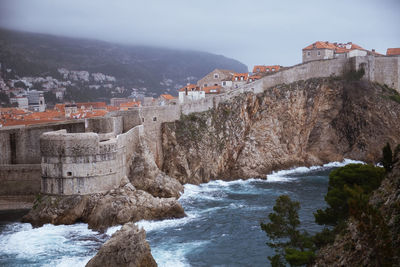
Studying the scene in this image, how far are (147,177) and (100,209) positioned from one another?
5.92 m

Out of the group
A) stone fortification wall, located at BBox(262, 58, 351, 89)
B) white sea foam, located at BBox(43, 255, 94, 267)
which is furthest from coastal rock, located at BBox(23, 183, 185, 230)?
stone fortification wall, located at BBox(262, 58, 351, 89)

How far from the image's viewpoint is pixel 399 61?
54188mm

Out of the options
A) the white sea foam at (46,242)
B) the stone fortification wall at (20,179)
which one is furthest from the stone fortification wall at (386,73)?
the white sea foam at (46,242)

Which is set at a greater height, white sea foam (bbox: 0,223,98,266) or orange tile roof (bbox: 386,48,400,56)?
orange tile roof (bbox: 386,48,400,56)

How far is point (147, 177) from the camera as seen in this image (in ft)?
106

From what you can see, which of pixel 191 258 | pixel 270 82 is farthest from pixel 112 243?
pixel 270 82

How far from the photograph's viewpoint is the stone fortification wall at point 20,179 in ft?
101

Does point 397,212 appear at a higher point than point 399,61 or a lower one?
lower

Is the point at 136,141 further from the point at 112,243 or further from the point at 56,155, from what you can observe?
the point at 112,243

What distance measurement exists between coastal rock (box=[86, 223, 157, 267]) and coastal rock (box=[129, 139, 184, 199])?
11.6 meters

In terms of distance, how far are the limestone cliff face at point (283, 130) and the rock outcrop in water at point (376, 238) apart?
26326mm

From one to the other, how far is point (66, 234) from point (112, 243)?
671cm

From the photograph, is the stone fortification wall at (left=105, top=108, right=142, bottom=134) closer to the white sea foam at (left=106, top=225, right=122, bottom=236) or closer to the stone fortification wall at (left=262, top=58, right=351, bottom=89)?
the white sea foam at (left=106, top=225, right=122, bottom=236)

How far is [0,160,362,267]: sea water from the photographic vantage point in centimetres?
2169
